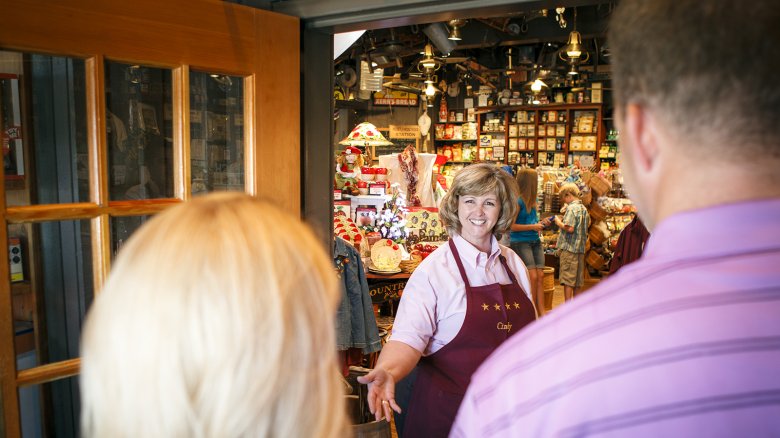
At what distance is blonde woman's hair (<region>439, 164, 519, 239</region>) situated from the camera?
2.51 metres

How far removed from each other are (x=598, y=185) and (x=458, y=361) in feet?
20.4

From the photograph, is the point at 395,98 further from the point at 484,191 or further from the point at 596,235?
the point at 484,191

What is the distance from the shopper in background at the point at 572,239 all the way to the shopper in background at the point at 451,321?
481cm

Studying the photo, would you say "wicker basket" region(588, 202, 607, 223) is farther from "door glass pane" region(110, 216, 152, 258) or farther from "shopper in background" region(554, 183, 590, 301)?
"door glass pane" region(110, 216, 152, 258)

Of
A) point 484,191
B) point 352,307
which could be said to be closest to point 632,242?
point 352,307

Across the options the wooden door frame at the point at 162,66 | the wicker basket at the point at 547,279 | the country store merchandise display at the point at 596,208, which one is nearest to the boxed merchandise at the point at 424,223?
the wicker basket at the point at 547,279

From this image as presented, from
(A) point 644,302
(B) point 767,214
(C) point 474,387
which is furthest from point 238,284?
(B) point 767,214

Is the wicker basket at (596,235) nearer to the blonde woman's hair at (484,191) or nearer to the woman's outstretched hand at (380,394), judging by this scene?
the blonde woman's hair at (484,191)

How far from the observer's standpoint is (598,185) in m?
7.79

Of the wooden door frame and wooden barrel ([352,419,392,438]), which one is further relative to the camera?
wooden barrel ([352,419,392,438])

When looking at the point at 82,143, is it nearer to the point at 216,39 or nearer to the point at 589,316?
the point at 216,39

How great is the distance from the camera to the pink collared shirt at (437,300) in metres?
2.15

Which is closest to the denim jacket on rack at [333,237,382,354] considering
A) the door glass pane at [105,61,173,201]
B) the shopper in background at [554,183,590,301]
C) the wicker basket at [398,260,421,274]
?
the wicker basket at [398,260,421,274]

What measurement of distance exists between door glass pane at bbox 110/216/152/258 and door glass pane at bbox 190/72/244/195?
194 mm
